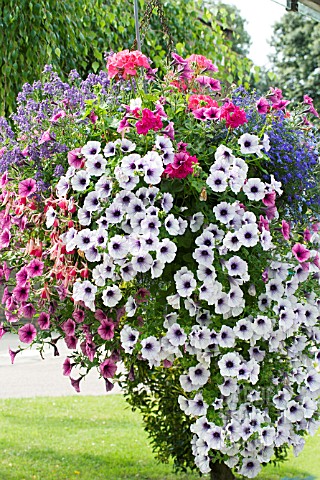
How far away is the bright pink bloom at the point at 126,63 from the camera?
2029 mm

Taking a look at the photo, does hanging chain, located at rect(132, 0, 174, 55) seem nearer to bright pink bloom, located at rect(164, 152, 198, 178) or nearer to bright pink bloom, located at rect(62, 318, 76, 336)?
bright pink bloom, located at rect(164, 152, 198, 178)

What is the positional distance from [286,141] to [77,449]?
8.06 ft

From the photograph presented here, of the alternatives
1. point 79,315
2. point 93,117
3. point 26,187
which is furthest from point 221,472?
point 93,117

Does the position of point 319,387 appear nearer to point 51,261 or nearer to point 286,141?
point 286,141

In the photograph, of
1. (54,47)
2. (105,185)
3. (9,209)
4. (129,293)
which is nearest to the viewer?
(105,185)

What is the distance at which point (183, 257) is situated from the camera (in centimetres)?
186

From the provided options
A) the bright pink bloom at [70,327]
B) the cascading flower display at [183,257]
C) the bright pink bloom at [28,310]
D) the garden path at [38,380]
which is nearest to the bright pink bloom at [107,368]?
the cascading flower display at [183,257]

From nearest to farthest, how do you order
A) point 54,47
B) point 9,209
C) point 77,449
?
point 9,209, point 77,449, point 54,47

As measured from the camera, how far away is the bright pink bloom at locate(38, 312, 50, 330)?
199cm

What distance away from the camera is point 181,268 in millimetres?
1841

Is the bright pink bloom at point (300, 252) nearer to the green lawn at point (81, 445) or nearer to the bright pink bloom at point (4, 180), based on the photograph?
the bright pink bloom at point (4, 180)

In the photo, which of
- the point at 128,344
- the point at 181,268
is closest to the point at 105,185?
the point at 181,268

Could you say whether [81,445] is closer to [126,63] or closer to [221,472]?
[221,472]

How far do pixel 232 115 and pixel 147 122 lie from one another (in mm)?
227
